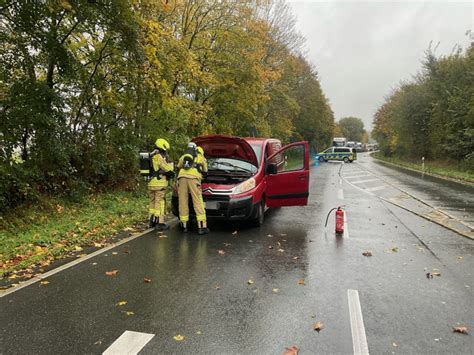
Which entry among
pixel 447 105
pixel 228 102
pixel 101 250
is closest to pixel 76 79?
pixel 101 250

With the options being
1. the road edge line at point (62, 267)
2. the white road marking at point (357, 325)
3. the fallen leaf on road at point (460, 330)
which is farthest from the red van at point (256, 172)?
the fallen leaf on road at point (460, 330)

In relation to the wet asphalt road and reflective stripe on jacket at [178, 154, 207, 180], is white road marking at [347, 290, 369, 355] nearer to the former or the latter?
the wet asphalt road

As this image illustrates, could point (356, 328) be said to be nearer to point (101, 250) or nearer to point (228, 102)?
point (101, 250)

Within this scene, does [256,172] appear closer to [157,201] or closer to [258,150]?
[258,150]

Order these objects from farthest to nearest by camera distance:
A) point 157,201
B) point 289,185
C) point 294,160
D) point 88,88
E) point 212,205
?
point 88,88 < point 289,185 < point 294,160 < point 157,201 < point 212,205

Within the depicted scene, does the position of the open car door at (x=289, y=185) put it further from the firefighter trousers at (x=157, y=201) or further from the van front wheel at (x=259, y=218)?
the firefighter trousers at (x=157, y=201)

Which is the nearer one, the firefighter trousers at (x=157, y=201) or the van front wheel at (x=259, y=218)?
the firefighter trousers at (x=157, y=201)

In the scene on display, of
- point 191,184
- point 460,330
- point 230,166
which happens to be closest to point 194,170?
point 191,184

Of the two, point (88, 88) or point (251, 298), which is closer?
A: point (251, 298)

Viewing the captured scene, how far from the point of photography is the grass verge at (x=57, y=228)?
585 centimetres

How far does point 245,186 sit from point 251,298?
12.0ft

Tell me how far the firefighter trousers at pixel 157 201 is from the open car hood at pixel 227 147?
1734 millimetres

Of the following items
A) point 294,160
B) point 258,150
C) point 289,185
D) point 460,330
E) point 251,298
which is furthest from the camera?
point 258,150

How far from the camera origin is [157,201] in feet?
26.3
